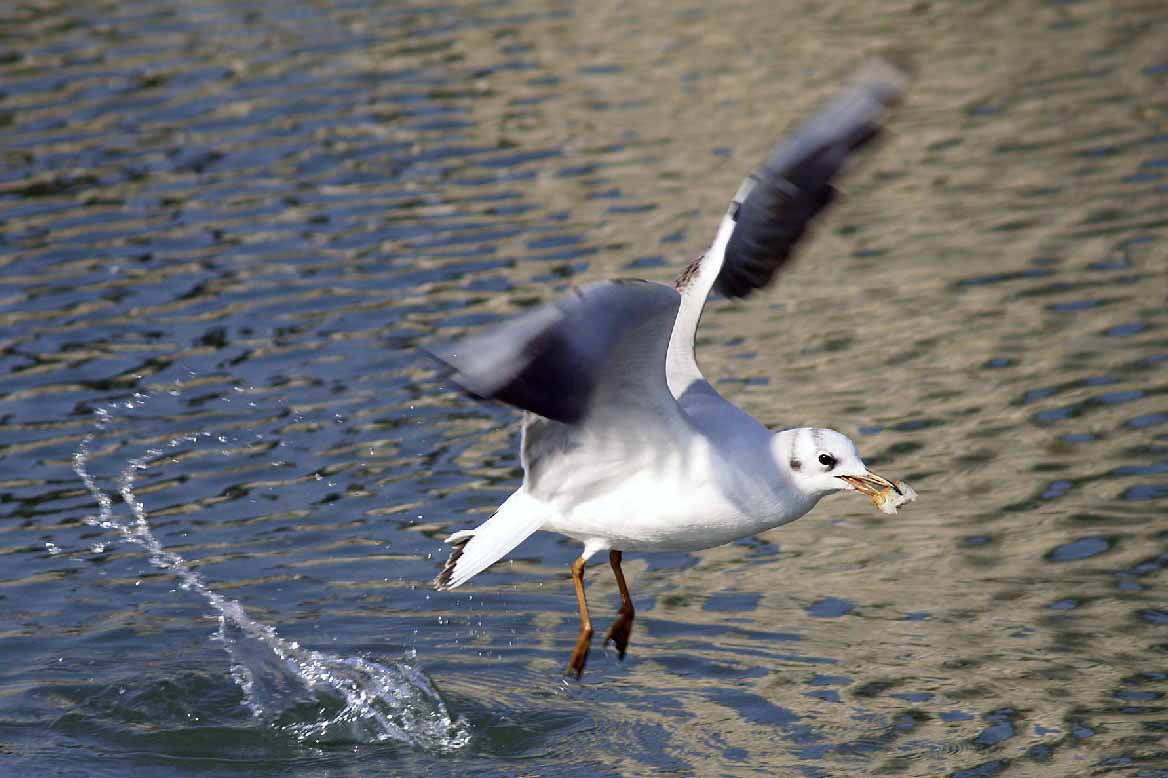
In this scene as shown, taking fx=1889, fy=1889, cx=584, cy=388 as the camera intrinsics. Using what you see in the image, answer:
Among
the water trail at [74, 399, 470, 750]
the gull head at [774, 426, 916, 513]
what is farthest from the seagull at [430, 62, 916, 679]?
the water trail at [74, 399, 470, 750]

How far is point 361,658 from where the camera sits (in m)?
8.33

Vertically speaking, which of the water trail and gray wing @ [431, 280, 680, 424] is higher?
gray wing @ [431, 280, 680, 424]

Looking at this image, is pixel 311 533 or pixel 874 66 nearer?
pixel 874 66

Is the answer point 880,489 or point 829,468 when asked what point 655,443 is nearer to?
point 829,468

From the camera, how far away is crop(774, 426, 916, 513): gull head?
704 centimetres

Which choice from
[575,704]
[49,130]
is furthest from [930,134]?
[575,704]

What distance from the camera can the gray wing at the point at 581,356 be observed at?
6234mm

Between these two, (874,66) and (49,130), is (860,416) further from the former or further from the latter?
(49,130)

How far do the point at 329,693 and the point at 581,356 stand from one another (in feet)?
7.82

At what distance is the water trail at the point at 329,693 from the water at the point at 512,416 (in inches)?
0.8

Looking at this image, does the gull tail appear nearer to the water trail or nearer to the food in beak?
the water trail

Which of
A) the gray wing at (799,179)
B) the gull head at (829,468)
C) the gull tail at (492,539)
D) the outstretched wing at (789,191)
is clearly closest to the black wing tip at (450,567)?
the gull tail at (492,539)

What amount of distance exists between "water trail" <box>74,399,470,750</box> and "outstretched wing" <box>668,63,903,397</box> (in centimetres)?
173

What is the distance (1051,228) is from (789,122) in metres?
3.26
